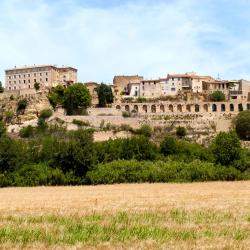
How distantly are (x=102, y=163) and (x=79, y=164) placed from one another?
412cm

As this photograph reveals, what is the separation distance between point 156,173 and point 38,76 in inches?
3186

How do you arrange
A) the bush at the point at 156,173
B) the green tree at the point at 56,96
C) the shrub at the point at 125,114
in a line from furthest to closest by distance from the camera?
the green tree at the point at 56,96 → the shrub at the point at 125,114 → the bush at the point at 156,173

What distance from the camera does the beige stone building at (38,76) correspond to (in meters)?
114

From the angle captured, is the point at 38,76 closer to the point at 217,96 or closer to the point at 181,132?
the point at 217,96

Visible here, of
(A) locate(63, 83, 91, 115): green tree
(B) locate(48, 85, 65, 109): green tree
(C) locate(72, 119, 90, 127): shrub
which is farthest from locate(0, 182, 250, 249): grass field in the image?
(B) locate(48, 85, 65, 109): green tree

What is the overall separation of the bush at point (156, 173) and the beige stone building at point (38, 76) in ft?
249

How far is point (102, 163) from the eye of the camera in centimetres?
4212

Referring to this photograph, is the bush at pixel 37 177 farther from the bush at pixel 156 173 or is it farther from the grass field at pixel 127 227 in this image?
the grass field at pixel 127 227

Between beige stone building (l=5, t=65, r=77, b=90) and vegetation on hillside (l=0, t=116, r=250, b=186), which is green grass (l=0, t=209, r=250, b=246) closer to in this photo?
vegetation on hillside (l=0, t=116, r=250, b=186)

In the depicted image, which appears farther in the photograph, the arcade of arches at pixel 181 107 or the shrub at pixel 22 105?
the arcade of arches at pixel 181 107

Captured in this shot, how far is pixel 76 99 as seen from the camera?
298 feet

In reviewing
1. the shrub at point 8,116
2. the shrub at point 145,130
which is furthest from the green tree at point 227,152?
the shrub at point 8,116

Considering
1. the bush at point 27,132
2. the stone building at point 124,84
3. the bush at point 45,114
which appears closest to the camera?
the bush at point 27,132

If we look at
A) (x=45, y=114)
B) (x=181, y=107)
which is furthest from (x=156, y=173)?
(x=181, y=107)
